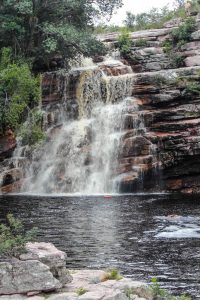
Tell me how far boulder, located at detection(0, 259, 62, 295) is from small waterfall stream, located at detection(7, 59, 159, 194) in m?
21.5

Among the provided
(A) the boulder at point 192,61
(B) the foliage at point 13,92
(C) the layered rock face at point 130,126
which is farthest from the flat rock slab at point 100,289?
(A) the boulder at point 192,61

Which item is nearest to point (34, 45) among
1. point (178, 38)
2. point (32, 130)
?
point (32, 130)

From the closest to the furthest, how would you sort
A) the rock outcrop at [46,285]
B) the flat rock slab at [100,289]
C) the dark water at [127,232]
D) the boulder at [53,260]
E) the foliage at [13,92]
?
the flat rock slab at [100,289] < the rock outcrop at [46,285] < the boulder at [53,260] < the dark water at [127,232] < the foliage at [13,92]

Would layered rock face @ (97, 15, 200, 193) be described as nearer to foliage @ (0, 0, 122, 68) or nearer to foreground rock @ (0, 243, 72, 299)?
foliage @ (0, 0, 122, 68)

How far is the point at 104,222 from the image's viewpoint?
1911cm

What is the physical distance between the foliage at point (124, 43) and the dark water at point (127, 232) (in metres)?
16.4

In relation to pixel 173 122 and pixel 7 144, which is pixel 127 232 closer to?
pixel 173 122

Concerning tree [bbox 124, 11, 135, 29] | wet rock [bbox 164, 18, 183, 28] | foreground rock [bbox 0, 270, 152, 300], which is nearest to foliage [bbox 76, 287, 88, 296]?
foreground rock [bbox 0, 270, 152, 300]

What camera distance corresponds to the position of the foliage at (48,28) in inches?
1410

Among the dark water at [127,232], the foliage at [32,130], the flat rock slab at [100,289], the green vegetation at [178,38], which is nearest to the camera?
the flat rock slab at [100,289]

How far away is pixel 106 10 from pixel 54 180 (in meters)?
15.6

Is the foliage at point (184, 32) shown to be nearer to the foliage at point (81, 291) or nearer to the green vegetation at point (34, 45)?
the green vegetation at point (34, 45)

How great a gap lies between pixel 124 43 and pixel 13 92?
1187 centimetres

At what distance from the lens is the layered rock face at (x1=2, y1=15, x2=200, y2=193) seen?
3036cm
